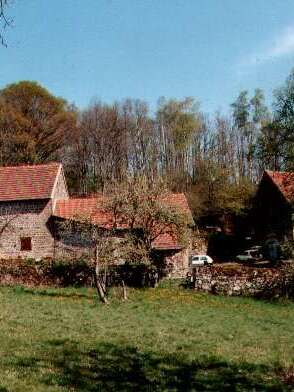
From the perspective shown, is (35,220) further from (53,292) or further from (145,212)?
(53,292)

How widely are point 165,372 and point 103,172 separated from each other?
51.6 metres

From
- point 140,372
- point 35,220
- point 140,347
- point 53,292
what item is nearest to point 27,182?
point 35,220

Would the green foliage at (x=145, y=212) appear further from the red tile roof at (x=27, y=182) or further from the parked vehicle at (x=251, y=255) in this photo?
the parked vehicle at (x=251, y=255)

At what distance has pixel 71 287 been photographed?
3052 centimetres

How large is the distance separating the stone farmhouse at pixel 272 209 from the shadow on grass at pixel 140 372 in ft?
111

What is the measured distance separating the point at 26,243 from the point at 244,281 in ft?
58.2

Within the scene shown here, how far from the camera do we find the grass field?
31.6 ft

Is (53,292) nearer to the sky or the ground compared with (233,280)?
nearer to the ground

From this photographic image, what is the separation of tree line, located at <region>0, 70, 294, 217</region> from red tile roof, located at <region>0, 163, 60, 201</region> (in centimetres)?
1469

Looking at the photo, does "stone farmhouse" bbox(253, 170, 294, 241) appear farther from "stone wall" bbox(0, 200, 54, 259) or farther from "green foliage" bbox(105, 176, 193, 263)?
"stone wall" bbox(0, 200, 54, 259)

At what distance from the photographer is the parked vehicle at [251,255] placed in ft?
153

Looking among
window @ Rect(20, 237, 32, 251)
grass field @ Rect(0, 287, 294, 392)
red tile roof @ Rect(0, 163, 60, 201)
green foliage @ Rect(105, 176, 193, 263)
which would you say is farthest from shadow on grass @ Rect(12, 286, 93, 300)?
red tile roof @ Rect(0, 163, 60, 201)

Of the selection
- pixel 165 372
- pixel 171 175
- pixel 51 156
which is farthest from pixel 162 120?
pixel 165 372

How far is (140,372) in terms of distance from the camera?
33.7 feet
